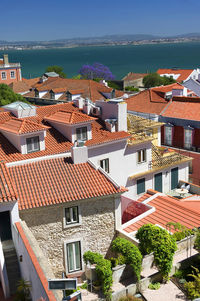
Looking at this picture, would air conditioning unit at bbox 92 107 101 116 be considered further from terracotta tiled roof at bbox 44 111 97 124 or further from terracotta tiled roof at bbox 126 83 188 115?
terracotta tiled roof at bbox 126 83 188 115

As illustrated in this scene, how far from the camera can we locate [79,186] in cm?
2011

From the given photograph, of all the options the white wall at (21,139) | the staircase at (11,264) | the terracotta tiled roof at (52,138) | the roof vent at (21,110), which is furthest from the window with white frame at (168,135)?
the staircase at (11,264)

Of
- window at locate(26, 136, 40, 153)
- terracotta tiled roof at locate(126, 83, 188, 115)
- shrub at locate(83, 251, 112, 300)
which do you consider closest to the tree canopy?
terracotta tiled roof at locate(126, 83, 188, 115)

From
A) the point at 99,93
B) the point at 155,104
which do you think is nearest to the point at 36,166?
the point at 155,104

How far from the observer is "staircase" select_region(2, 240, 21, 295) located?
17.3 metres

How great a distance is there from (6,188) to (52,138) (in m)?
11.0

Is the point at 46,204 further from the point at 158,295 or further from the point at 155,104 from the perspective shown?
the point at 155,104

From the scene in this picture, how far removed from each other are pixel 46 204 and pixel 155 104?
94.5ft

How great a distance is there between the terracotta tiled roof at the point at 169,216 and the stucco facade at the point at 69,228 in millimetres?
2212

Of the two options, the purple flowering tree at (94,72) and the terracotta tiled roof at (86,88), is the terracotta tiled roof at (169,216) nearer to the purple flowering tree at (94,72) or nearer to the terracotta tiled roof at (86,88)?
the terracotta tiled roof at (86,88)

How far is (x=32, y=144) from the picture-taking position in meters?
26.2

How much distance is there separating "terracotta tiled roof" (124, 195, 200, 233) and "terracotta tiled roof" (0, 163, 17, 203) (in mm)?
7935

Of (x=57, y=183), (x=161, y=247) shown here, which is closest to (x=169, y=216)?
(x=161, y=247)

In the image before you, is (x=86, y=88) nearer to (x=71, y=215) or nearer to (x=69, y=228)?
(x=71, y=215)
